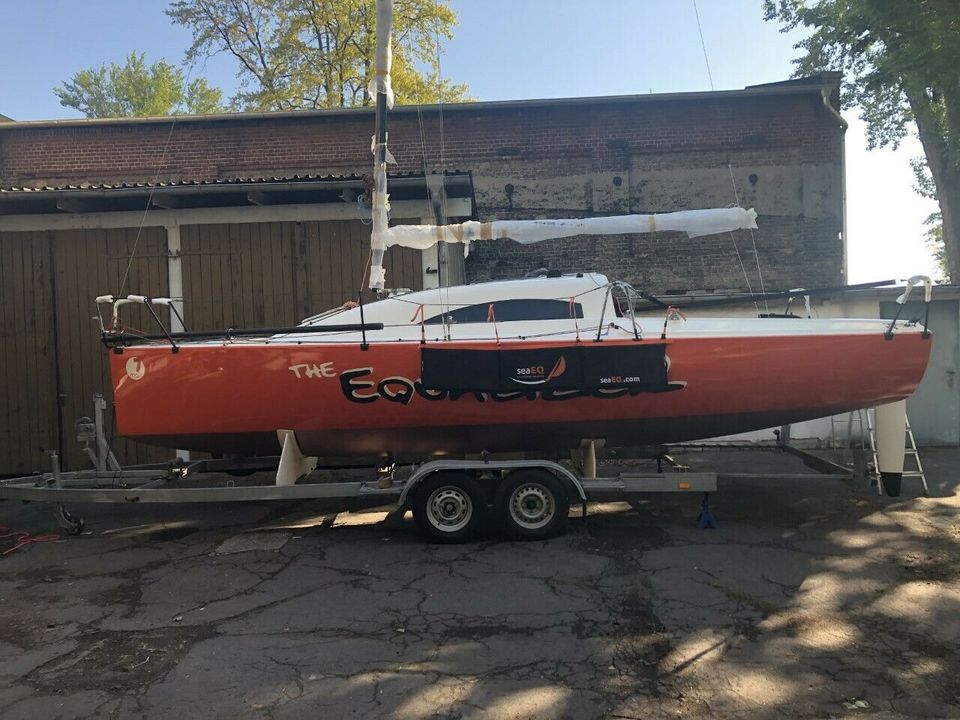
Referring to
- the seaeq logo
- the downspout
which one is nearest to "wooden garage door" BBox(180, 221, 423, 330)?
the seaeq logo

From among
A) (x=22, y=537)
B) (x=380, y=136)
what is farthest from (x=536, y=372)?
(x=22, y=537)

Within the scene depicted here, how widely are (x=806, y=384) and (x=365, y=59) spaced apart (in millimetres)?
18122

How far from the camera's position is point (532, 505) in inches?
220

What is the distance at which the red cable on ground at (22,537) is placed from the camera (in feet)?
19.5

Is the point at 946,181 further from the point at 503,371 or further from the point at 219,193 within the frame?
the point at 219,193

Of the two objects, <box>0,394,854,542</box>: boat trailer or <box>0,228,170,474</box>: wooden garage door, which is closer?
<box>0,394,854,542</box>: boat trailer

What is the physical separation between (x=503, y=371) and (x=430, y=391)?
0.65 meters

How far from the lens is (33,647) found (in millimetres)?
3893

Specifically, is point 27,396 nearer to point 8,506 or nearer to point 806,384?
point 8,506

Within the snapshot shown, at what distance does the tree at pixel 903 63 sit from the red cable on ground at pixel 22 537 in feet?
35.5

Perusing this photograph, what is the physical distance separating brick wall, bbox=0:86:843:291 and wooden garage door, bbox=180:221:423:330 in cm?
420

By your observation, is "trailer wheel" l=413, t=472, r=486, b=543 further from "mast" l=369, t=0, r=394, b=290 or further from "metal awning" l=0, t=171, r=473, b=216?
"metal awning" l=0, t=171, r=473, b=216

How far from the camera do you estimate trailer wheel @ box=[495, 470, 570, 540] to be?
216 inches

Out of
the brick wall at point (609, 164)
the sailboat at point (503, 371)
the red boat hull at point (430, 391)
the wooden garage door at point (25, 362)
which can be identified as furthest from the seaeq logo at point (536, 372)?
the brick wall at point (609, 164)
